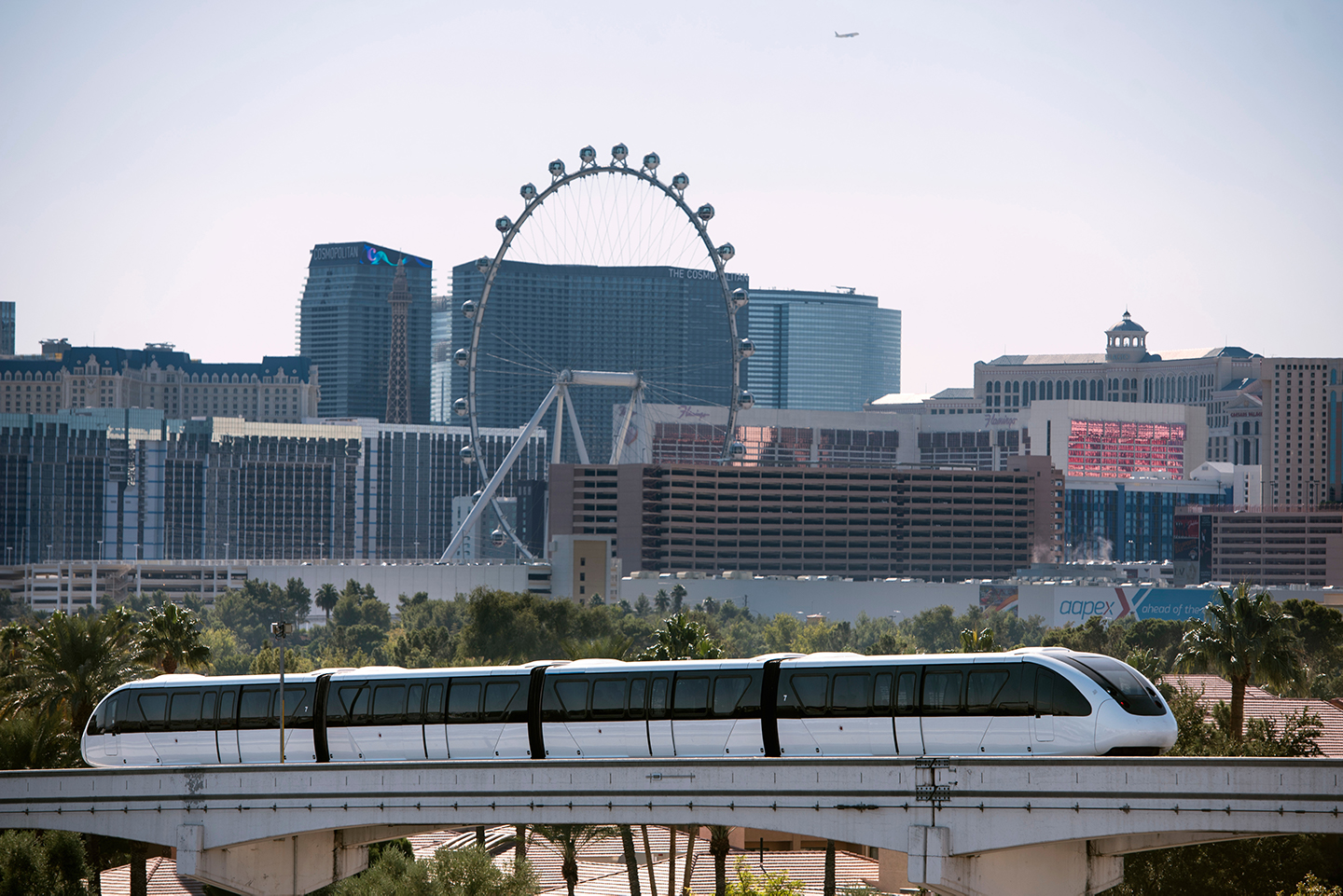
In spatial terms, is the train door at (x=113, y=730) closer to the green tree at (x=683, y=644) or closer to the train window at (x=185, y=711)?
the train window at (x=185, y=711)

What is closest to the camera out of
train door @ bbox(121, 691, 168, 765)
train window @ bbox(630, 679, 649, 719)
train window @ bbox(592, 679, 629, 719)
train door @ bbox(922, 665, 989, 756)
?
train door @ bbox(922, 665, 989, 756)

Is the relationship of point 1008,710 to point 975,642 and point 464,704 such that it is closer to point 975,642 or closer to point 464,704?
point 464,704

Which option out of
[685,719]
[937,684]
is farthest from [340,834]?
[937,684]

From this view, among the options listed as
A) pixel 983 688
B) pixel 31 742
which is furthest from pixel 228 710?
pixel 983 688

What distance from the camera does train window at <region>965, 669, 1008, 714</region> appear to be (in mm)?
45969

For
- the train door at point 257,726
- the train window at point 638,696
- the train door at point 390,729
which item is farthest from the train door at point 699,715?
the train door at point 257,726

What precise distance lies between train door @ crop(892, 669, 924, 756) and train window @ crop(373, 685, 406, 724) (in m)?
15.8

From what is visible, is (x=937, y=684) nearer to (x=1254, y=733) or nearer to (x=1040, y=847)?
(x=1040, y=847)

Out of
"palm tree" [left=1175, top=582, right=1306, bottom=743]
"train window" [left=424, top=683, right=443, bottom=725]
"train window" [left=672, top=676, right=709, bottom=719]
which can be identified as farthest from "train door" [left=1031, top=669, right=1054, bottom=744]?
"palm tree" [left=1175, top=582, right=1306, bottom=743]

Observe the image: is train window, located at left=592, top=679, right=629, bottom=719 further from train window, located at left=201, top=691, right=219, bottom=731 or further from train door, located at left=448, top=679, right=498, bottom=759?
train window, located at left=201, top=691, right=219, bottom=731

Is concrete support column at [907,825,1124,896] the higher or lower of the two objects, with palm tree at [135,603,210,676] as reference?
lower

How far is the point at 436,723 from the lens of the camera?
52.7m

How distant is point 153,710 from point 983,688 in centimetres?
2767

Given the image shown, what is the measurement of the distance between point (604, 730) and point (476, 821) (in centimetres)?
457
